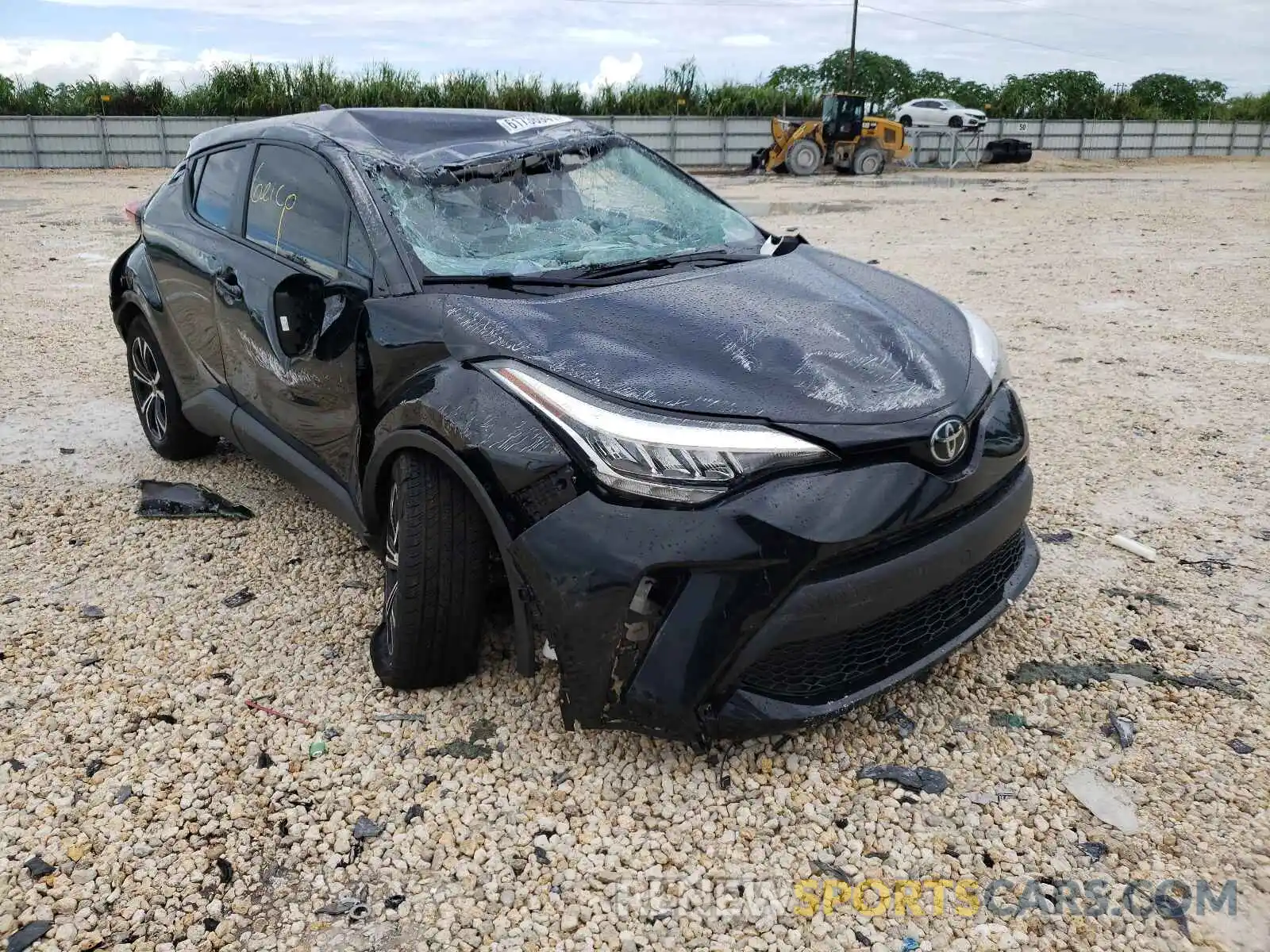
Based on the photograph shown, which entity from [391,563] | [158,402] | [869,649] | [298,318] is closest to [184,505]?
[158,402]

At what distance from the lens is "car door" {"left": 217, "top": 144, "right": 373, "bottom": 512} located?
9.62 feet

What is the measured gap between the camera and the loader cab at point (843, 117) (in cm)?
2483

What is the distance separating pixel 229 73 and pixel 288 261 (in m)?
31.7

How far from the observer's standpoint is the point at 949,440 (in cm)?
235

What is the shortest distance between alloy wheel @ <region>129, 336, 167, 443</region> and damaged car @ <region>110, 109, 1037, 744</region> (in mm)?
1167

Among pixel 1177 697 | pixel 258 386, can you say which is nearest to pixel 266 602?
pixel 258 386

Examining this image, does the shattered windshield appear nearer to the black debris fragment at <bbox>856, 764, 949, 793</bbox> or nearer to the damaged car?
the damaged car

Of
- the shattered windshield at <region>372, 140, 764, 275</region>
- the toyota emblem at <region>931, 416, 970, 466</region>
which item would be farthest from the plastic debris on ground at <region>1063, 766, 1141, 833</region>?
the shattered windshield at <region>372, 140, 764, 275</region>

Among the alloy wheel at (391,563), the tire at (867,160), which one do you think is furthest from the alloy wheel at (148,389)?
the tire at (867,160)

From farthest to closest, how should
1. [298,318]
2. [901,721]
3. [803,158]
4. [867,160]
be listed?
[867,160] < [803,158] < [298,318] < [901,721]

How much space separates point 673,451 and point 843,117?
2518cm

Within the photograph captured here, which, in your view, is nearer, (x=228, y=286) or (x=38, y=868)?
(x=38, y=868)

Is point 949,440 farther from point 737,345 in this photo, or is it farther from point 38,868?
point 38,868

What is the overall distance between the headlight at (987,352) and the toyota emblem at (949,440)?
1.26 feet
